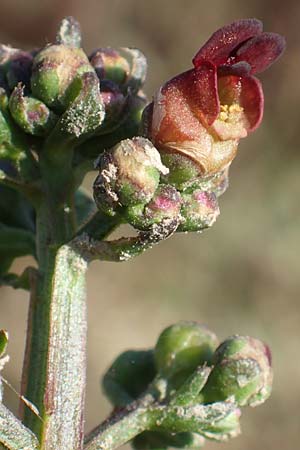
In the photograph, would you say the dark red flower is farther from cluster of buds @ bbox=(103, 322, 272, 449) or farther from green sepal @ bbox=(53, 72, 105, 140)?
cluster of buds @ bbox=(103, 322, 272, 449)

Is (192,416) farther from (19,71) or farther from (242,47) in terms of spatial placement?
(19,71)

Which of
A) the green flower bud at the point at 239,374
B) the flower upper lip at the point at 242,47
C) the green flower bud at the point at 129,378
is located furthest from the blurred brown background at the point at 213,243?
the flower upper lip at the point at 242,47

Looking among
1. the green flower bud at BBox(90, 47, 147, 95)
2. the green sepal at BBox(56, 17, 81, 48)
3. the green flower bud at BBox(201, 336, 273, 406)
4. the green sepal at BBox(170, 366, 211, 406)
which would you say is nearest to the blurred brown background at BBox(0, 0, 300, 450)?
the green flower bud at BBox(201, 336, 273, 406)

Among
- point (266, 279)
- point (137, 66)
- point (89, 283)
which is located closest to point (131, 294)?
point (89, 283)

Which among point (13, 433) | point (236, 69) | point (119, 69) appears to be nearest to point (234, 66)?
point (236, 69)

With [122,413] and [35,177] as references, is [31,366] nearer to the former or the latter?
[122,413]
